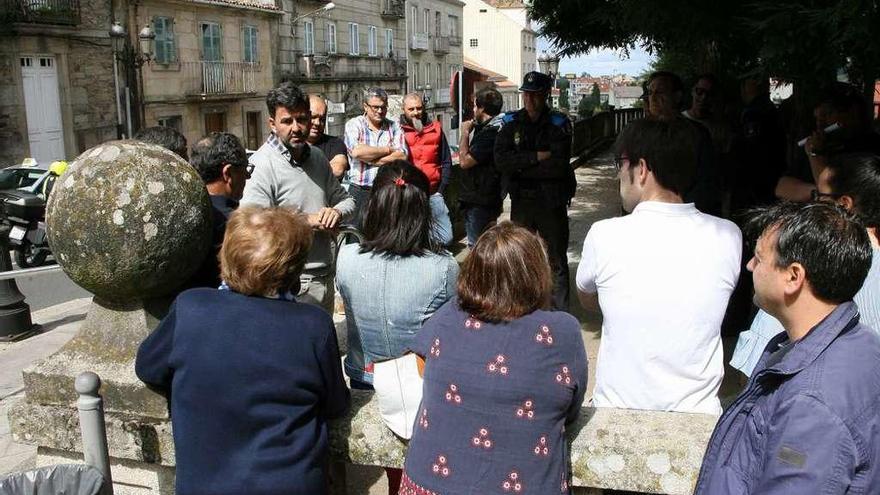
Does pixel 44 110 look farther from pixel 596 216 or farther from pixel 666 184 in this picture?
pixel 666 184

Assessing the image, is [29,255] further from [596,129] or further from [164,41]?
[164,41]

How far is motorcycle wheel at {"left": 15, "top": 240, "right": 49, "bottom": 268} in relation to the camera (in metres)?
11.6

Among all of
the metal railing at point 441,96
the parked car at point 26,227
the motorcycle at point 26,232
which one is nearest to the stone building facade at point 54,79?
the parked car at point 26,227

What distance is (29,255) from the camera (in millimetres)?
11773

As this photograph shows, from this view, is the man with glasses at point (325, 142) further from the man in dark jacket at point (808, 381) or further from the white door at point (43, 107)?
the white door at point (43, 107)

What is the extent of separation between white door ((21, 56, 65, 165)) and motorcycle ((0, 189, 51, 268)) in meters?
9.94

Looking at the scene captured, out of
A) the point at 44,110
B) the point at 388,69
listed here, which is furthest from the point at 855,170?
the point at 388,69

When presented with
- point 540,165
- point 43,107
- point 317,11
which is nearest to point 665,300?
point 540,165

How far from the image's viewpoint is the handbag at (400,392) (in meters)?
2.34

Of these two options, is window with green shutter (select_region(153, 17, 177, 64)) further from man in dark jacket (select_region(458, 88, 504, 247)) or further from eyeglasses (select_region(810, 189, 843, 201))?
eyeglasses (select_region(810, 189, 843, 201))

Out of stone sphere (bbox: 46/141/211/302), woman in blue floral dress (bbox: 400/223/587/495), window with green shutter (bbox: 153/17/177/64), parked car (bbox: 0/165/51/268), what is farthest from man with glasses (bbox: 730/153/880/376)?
window with green shutter (bbox: 153/17/177/64)

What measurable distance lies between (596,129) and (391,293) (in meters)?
20.2

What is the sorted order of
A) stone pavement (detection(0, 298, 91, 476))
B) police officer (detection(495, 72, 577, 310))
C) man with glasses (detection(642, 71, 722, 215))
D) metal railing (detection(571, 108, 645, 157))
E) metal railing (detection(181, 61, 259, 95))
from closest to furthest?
stone pavement (detection(0, 298, 91, 476)), man with glasses (detection(642, 71, 722, 215)), police officer (detection(495, 72, 577, 310)), metal railing (detection(571, 108, 645, 157)), metal railing (detection(181, 61, 259, 95))

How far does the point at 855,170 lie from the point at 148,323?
7.97ft
